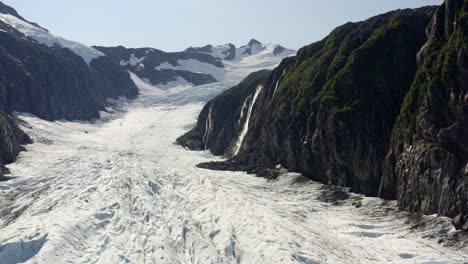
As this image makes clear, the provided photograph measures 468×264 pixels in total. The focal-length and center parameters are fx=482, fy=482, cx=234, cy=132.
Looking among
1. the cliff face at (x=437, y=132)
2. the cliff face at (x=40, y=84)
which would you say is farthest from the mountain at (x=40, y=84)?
the cliff face at (x=437, y=132)

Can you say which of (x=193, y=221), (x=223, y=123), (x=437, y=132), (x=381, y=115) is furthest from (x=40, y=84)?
(x=437, y=132)

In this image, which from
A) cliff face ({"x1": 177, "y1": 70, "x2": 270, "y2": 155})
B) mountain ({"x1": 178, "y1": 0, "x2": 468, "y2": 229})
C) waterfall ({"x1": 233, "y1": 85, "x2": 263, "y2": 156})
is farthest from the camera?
cliff face ({"x1": 177, "y1": 70, "x2": 270, "y2": 155})

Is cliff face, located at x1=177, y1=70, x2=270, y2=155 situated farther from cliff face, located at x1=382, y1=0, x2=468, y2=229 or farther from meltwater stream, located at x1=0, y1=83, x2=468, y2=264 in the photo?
cliff face, located at x1=382, y1=0, x2=468, y2=229

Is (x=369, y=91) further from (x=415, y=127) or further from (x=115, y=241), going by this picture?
(x=115, y=241)

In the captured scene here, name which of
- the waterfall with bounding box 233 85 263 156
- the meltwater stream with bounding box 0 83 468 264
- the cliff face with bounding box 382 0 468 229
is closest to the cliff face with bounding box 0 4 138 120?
the waterfall with bounding box 233 85 263 156

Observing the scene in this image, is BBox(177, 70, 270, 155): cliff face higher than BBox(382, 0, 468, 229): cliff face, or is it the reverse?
BBox(382, 0, 468, 229): cliff face

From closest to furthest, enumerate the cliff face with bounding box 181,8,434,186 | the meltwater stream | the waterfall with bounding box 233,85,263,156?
the meltwater stream
the cliff face with bounding box 181,8,434,186
the waterfall with bounding box 233,85,263,156
